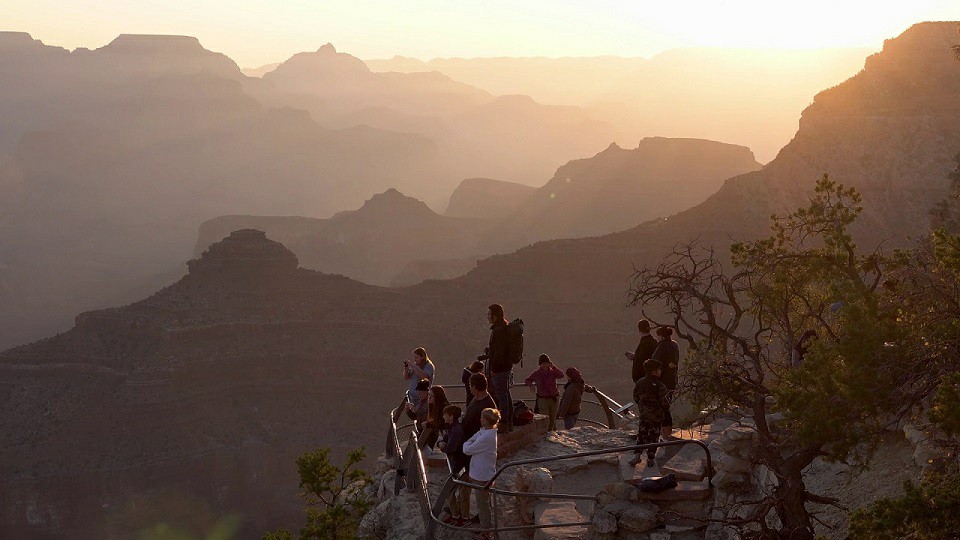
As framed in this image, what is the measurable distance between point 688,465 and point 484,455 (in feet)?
10.8

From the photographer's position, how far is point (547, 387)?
17.6 meters

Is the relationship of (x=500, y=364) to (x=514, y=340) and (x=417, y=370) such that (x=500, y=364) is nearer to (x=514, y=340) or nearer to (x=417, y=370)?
(x=514, y=340)

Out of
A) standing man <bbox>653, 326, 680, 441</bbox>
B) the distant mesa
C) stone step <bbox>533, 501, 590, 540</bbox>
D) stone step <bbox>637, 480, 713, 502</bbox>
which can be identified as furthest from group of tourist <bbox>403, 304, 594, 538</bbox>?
the distant mesa

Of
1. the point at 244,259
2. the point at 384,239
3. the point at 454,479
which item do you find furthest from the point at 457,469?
the point at 384,239

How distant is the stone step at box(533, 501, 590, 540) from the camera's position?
11.8 m

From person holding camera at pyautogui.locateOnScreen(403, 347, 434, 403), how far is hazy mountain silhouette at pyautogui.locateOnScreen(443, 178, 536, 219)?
13891cm

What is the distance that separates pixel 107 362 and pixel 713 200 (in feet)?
149

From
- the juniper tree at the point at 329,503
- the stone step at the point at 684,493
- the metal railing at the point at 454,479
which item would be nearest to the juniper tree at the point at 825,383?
the stone step at the point at 684,493

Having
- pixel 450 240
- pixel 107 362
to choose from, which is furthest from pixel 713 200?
pixel 450 240

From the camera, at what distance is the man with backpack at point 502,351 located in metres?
15.1

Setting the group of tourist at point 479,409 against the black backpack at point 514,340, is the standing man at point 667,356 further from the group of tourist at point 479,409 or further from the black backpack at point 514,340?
the group of tourist at point 479,409

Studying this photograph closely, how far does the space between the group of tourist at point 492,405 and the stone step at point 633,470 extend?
0.46 ft

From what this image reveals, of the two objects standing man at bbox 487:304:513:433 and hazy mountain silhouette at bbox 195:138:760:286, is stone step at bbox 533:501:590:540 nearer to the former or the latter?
standing man at bbox 487:304:513:433

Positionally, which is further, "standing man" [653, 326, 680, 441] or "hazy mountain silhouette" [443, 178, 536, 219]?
"hazy mountain silhouette" [443, 178, 536, 219]
